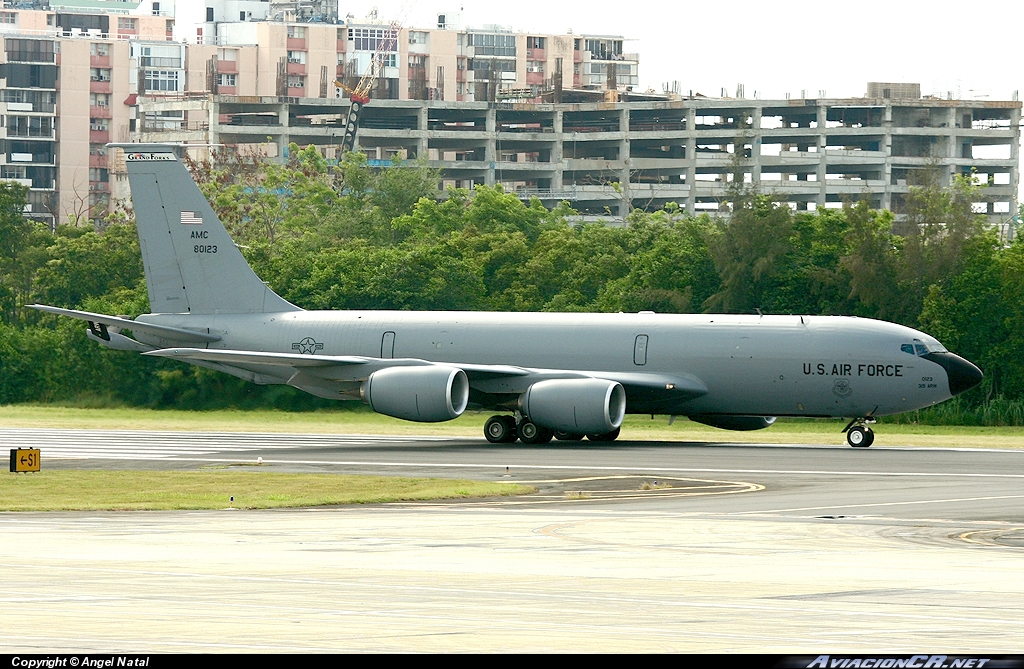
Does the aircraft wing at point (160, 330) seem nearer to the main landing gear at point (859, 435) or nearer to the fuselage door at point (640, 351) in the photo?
the fuselage door at point (640, 351)

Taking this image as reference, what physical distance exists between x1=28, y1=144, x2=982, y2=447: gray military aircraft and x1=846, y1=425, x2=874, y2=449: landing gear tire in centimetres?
4

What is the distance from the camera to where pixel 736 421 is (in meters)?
47.8

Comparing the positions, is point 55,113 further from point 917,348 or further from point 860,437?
point 917,348

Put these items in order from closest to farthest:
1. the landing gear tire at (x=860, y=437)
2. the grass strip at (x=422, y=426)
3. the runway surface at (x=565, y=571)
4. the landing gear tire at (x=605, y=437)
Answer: the runway surface at (x=565, y=571) → the landing gear tire at (x=860, y=437) → the landing gear tire at (x=605, y=437) → the grass strip at (x=422, y=426)

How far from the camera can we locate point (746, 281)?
68.6 meters

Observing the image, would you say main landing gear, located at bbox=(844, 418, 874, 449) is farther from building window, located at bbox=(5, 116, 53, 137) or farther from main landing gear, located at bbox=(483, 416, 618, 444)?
building window, located at bbox=(5, 116, 53, 137)

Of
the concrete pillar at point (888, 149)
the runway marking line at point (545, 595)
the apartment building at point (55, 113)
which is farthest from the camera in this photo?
the concrete pillar at point (888, 149)

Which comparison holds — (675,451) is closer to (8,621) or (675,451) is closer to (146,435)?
(146,435)

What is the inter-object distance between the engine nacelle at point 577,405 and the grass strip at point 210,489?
11.7m

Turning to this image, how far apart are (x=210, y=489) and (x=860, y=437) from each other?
68.0 feet

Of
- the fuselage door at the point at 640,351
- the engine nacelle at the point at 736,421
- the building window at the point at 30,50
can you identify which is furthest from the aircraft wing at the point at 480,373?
the building window at the point at 30,50

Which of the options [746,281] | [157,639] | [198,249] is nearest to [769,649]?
[157,639]

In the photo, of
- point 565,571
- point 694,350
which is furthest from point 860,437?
point 565,571

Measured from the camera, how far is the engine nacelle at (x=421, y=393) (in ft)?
146
